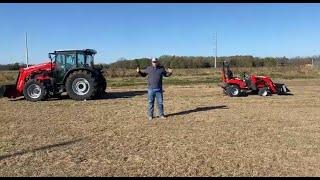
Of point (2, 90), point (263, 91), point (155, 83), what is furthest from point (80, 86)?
point (263, 91)

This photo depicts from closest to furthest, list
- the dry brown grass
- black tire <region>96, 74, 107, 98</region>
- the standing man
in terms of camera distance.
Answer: the dry brown grass → the standing man → black tire <region>96, 74, 107, 98</region>

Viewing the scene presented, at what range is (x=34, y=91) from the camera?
20328 mm

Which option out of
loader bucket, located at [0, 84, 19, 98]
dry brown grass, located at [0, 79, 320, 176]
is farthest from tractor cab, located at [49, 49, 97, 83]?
dry brown grass, located at [0, 79, 320, 176]

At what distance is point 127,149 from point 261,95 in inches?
499

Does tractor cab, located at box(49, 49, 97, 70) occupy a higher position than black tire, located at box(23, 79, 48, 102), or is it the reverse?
tractor cab, located at box(49, 49, 97, 70)

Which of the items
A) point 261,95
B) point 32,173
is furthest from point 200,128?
point 261,95

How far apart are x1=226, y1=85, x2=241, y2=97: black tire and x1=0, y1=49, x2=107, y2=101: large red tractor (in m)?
5.53

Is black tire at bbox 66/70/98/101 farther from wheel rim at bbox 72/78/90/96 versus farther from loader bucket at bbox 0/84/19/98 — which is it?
loader bucket at bbox 0/84/19/98

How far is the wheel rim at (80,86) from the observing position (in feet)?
65.5

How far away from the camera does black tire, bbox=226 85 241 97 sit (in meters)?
21.0

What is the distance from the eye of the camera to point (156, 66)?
45.6 ft

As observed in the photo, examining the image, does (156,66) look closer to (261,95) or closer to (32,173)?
(32,173)

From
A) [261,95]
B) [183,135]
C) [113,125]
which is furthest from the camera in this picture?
[261,95]

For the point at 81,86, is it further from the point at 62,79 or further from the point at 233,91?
the point at 233,91
